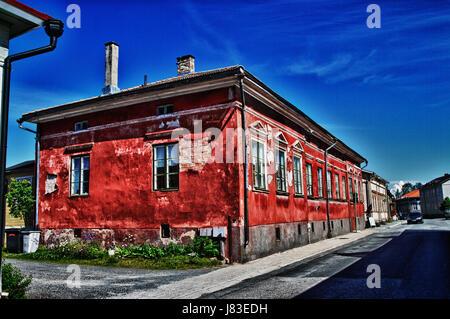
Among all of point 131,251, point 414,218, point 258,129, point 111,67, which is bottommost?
point 414,218

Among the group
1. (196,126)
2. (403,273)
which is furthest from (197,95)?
(403,273)

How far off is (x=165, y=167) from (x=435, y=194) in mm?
83716

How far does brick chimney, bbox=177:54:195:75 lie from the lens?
1708 cm

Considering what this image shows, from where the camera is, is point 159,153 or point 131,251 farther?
point 159,153

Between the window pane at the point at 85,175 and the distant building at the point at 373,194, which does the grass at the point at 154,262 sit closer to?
the window pane at the point at 85,175

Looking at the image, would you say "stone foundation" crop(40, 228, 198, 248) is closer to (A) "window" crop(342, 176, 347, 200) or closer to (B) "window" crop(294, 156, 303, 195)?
(B) "window" crop(294, 156, 303, 195)

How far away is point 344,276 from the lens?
26.7ft

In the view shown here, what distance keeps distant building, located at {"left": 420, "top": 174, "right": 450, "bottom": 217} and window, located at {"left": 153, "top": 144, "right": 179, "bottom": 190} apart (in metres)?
78.3

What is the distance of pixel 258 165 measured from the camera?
1302 cm

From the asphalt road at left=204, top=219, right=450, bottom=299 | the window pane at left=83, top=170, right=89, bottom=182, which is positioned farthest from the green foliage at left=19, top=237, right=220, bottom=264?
the asphalt road at left=204, top=219, right=450, bottom=299

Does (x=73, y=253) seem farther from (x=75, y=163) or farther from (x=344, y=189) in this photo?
(x=344, y=189)

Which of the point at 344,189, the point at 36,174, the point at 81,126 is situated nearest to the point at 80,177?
the point at 81,126

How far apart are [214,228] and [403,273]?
5285mm

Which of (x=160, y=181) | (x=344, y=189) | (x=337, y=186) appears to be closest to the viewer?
(x=160, y=181)
